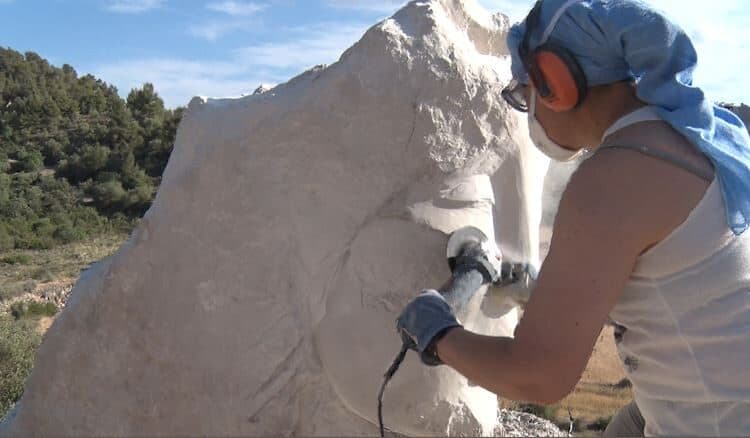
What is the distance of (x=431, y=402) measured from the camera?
1.99 meters

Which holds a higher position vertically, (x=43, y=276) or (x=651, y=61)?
(x=651, y=61)

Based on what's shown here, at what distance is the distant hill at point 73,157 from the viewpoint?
22.0m

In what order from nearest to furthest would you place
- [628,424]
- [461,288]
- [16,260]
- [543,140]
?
[543,140] < [461,288] < [628,424] < [16,260]

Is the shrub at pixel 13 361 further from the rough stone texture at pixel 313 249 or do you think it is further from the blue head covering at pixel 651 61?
the blue head covering at pixel 651 61

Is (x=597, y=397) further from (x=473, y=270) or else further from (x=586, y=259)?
(x=586, y=259)

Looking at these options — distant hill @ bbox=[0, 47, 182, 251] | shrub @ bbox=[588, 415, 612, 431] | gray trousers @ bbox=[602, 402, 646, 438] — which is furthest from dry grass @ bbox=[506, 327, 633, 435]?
distant hill @ bbox=[0, 47, 182, 251]

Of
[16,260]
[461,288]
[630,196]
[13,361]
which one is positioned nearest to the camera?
[630,196]

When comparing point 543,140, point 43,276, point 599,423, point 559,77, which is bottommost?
point 43,276

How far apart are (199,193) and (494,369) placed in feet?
3.65

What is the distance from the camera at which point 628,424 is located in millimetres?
2031

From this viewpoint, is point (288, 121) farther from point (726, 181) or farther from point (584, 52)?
point (726, 181)

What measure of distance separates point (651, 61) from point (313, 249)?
1054 mm

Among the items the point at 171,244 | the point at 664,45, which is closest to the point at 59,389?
the point at 171,244

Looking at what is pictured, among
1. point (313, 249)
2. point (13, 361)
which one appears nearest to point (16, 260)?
point (13, 361)
